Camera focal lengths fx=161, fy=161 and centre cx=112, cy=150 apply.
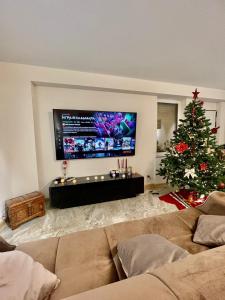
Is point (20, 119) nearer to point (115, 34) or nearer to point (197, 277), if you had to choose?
point (115, 34)

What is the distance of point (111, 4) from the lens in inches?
69.4

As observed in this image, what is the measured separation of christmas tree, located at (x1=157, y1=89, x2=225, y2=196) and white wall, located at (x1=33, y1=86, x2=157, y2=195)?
859 mm

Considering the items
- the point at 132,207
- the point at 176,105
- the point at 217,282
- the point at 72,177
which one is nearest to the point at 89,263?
the point at 217,282

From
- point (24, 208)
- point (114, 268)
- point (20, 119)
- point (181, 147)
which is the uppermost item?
point (20, 119)

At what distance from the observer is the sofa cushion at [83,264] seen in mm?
890

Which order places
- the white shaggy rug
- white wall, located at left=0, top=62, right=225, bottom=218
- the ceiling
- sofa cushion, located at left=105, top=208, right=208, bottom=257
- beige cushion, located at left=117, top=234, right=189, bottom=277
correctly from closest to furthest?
1. beige cushion, located at left=117, top=234, right=189, bottom=277
2. sofa cushion, located at left=105, top=208, right=208, bottom=257
3. the ceiling
4. the white shaggy rug
5. white wall, located at left=0, top=62, right=225, bottom=218

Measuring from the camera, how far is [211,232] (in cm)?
119

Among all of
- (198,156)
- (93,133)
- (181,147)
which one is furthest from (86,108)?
(198,156)

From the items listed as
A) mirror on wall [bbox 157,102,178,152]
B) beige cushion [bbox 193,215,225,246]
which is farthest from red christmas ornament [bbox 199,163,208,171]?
beige cushion [bbox 193,215,225,246]

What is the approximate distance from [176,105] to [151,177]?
1922 millimetres

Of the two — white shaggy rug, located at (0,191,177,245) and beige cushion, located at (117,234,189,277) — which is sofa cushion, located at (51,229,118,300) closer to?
beige cushion, located at (117,234,189,277)

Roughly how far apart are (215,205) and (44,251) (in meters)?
1.54

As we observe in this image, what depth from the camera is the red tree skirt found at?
2963mm

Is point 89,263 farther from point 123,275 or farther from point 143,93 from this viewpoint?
point 143,93
